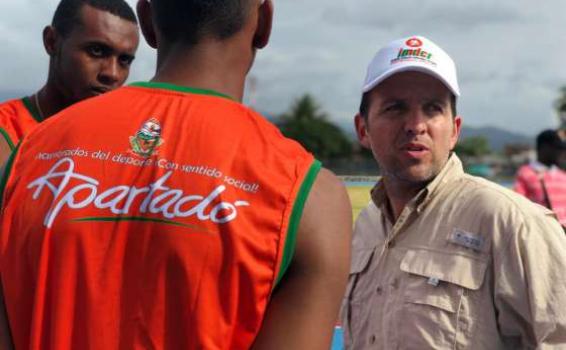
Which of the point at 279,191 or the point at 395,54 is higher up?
the point at 395,54

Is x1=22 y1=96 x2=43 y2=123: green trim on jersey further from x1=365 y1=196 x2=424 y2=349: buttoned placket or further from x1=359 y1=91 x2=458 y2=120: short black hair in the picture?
x1=365 y1=196 x2=424 y2=349: buttoned placket

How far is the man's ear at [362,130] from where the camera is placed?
108 inches

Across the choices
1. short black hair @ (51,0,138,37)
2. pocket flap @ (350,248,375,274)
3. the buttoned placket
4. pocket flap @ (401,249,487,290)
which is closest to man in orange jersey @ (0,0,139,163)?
short black hair @ (51,0,138,37)

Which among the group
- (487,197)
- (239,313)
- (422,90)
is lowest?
(239,313)

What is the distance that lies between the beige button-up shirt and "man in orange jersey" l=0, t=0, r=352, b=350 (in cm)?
98

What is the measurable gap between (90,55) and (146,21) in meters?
1.79

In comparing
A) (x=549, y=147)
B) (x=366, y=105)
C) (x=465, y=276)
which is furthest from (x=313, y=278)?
(x=549, y=147)

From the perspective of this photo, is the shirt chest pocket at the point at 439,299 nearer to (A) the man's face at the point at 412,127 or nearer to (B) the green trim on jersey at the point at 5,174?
(A) the man's face at the point at 412,127

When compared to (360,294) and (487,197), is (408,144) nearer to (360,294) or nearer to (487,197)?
(487,197)

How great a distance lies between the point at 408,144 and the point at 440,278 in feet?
1.66

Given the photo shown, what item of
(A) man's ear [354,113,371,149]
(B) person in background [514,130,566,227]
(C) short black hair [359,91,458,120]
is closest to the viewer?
(C) short black hair [359,91,458,120]

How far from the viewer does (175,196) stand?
1.27 meters

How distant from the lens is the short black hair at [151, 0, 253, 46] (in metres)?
1.35

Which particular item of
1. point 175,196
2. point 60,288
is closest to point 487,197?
point 175,196
